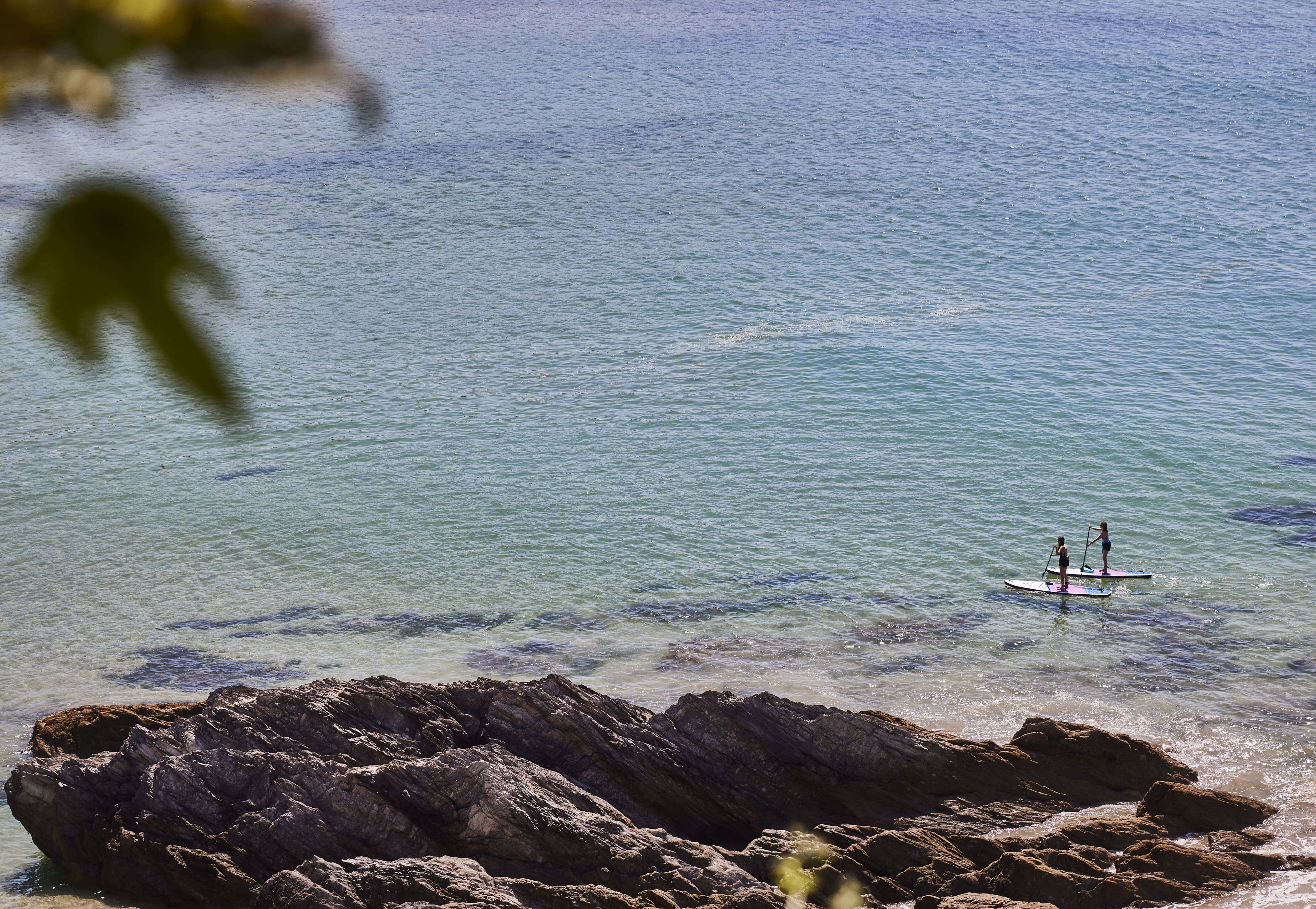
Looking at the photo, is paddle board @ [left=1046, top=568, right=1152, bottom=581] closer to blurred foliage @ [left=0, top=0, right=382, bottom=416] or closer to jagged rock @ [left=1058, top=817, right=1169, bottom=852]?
jagged rock @ [left=1058, top=817, right=1169, bottom=852]

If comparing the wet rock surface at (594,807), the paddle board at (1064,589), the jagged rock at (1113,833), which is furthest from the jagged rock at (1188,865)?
the paddle board at (1064,589)

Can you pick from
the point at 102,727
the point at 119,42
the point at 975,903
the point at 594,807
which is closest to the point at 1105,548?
the point at 975,903

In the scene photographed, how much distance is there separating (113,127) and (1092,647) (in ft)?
71.1

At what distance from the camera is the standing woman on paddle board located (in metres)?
23.8

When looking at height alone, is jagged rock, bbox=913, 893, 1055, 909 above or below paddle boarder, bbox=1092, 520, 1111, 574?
above

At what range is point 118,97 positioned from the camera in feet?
6.11

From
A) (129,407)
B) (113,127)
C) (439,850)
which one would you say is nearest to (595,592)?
(439,850)

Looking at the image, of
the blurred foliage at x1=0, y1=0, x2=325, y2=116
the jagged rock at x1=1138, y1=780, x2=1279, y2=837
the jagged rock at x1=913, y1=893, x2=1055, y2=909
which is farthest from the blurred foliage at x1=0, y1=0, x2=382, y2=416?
the jagged rock at x1=1138, y1=780, x2=1279, y2=837

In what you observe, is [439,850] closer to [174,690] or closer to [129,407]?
[174,690]

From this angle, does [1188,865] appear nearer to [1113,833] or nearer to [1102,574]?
[1113,833]

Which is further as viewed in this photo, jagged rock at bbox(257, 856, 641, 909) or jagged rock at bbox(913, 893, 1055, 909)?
jagged rock at bbox(913, 893, 1055, 909)

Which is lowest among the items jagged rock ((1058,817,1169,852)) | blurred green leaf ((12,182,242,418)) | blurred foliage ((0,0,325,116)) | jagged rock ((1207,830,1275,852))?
jagged rock ((1207,830,1275,852))

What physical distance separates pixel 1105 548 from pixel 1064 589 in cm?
188

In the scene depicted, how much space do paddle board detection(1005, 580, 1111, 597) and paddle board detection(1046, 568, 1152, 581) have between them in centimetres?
43
